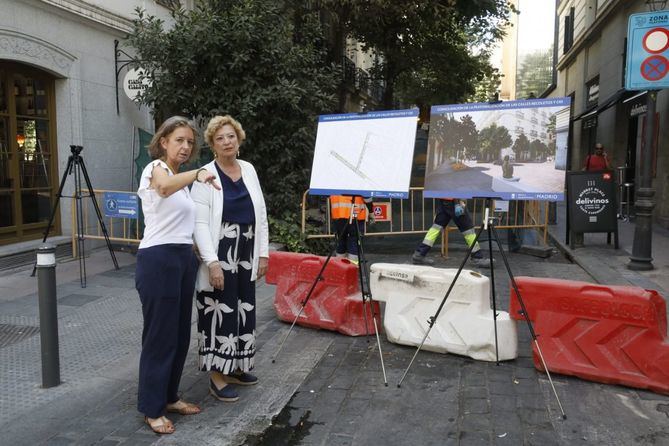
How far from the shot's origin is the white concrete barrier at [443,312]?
15.0ft

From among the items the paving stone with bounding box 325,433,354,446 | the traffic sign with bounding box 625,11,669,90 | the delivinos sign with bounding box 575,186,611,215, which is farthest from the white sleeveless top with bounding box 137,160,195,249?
the delivinos sign with bounding box 575,186,611,215

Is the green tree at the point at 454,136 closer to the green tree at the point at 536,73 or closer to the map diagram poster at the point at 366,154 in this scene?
the map diagram poster at the point at 366,154

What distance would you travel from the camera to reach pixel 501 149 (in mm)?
4898

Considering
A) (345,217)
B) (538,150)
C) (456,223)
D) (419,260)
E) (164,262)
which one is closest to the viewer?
(164,262)

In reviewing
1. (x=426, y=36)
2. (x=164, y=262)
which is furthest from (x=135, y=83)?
(x=426, y=36)

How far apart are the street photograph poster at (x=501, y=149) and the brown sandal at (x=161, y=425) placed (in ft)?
9.82

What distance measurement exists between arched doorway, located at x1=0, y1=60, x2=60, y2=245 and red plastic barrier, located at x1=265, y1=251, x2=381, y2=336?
16.2 ft

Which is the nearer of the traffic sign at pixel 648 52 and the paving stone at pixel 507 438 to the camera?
the paving stone at pixel 507 438

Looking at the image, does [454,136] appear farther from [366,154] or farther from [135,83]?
[135,83]

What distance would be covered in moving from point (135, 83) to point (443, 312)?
23.5ft

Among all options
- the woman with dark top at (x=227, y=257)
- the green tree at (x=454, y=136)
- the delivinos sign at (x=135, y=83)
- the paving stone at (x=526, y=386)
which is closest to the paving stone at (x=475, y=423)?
the paving stone at (x=526, y=386)

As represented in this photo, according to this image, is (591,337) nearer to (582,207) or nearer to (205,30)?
(582,207)

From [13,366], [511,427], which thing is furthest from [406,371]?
[13,366]

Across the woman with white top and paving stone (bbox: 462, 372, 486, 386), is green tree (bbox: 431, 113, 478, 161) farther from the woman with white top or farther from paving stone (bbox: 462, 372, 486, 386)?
the woman with white top
